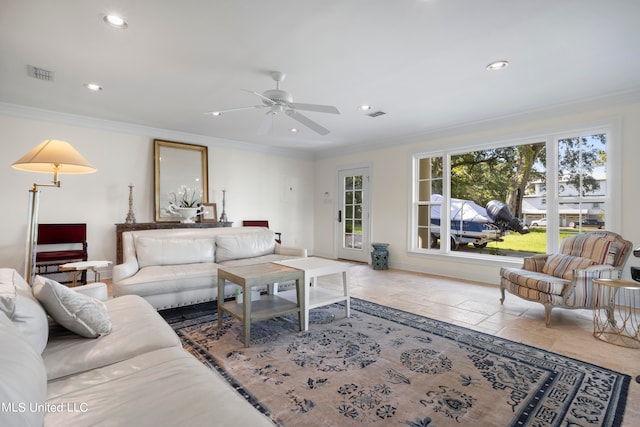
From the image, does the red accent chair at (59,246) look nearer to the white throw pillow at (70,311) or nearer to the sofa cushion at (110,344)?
the sofa cushion at (110,344)

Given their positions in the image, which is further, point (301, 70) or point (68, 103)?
point (68, 103)

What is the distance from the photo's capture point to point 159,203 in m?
5.38

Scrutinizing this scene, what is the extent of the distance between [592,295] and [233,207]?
558 centimetres

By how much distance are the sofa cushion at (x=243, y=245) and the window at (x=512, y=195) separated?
2.78 m

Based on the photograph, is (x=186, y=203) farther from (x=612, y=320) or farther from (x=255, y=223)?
(x=612, y=320)

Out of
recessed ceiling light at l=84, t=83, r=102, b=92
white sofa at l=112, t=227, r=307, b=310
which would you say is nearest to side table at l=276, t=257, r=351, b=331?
white sofa at l=112, t=227, r=307, b=310

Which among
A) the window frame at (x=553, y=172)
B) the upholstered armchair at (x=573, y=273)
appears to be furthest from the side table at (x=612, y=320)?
the window frame at (x=553, y=172)

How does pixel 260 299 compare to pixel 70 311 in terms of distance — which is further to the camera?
pixel 260 299

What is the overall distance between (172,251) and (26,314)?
2329mm

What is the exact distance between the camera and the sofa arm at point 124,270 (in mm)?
2980

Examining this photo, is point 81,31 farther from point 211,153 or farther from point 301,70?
point 211,153

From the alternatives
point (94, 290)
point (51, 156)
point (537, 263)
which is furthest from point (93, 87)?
point (537, 263)

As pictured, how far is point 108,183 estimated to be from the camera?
5.01m

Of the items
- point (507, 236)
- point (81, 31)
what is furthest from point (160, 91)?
point (507, 236)
